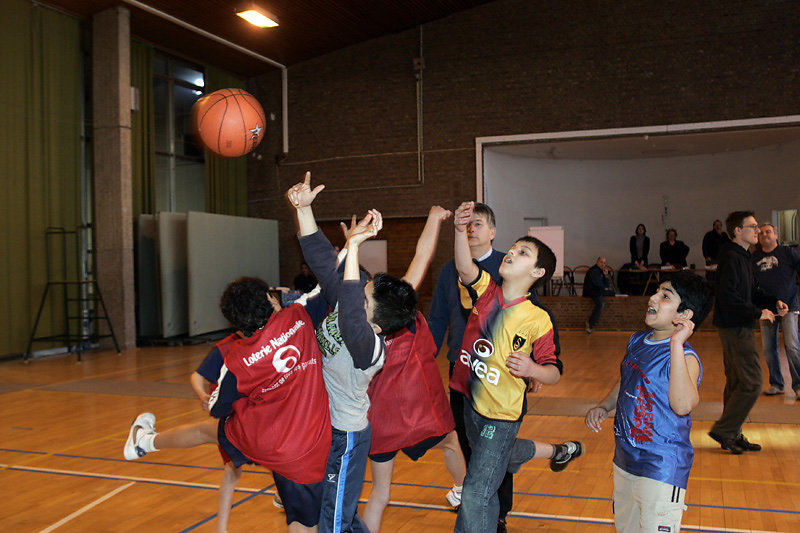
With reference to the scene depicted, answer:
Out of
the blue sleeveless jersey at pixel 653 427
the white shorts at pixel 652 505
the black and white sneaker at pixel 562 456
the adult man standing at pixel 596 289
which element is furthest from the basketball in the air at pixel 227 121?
the adult man standing at pixel 596 289

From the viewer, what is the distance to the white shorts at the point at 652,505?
2.33m

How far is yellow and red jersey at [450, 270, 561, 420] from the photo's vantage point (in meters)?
2.68

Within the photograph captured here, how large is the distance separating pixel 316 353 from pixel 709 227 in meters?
16.4

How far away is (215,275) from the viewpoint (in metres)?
12.2

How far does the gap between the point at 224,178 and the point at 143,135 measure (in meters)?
2.48

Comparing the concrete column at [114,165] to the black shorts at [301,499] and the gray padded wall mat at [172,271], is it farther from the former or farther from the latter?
the black shorts at [301,499]

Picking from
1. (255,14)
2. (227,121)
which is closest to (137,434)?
(227,121)

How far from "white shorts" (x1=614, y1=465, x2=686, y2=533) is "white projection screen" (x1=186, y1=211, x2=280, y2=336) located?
10.1 metres

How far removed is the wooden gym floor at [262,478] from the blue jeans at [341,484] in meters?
1.04

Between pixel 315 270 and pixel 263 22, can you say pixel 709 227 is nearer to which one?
pixel 263 22

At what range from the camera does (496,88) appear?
43.7 ft

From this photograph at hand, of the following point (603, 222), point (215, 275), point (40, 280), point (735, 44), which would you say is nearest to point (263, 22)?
point (215, 275)

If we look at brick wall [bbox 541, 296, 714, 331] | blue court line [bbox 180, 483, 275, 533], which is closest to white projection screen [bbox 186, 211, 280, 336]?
brick wall [bbox 541, 296, 714, 331]

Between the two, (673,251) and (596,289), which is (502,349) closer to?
(596,289)
